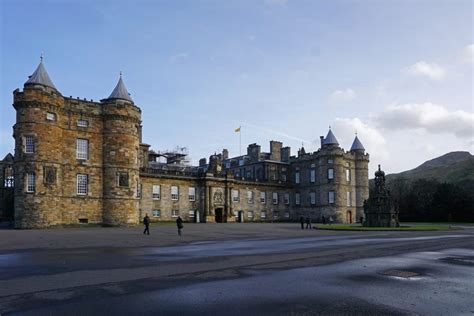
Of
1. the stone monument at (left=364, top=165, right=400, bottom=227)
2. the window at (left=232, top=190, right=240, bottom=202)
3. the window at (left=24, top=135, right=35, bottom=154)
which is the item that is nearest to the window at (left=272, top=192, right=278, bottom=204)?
the window at (left=232, top=190, right=240, bottom=202)

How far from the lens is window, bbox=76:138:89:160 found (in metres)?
44.8

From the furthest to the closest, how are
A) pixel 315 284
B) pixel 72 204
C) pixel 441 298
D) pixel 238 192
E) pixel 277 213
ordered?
pixel 277 213 → pixel 238 192 → pixel 72 204 → pixel 315 284 → pixel 441 298

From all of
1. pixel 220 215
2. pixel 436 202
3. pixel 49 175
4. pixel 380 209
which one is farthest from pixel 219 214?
pixel 436 202

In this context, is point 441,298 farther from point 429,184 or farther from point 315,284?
point 429,184

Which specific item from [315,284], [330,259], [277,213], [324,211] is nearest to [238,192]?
[277,213]

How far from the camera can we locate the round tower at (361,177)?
2931 inches

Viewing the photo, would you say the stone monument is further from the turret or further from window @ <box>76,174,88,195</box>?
window @ <box>76,174,88,195</box>

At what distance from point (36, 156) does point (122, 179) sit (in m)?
9.18

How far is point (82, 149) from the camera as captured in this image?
4509cm

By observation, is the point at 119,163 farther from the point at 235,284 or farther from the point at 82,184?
the point at 235,284

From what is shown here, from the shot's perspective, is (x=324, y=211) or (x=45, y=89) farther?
(x=324, y=211)

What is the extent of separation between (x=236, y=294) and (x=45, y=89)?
38462mm

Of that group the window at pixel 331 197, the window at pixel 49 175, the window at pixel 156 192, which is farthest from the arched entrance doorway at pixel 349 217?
the window at pixel 49 175

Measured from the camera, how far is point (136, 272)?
12.0 metres
